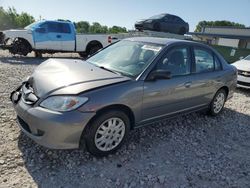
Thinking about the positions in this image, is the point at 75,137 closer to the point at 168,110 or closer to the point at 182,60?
the point at 168,110

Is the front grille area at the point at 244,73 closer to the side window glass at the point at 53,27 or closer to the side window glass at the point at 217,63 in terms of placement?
the side window glass at the point at 217,63

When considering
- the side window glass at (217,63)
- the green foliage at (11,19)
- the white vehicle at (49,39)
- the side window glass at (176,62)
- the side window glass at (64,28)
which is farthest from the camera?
the green foliage at (11,19)

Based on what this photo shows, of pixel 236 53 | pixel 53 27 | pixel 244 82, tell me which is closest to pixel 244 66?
pixel 244 82

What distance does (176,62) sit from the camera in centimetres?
421

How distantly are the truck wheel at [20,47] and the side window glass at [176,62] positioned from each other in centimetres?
957

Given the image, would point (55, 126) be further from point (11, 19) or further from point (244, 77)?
point (11, 19)

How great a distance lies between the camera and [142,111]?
3682mm

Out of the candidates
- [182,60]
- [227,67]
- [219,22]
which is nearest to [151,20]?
[227,67]

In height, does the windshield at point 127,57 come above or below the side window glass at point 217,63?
above

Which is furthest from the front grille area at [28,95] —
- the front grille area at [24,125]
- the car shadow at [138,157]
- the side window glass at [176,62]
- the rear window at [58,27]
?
the rear window at [58,27]

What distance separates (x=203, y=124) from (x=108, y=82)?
2.63 meters

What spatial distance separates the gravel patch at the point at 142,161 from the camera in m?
3.01

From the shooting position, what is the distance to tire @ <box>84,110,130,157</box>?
321 centimetres

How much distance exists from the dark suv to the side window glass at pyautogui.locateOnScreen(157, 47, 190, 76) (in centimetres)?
978
